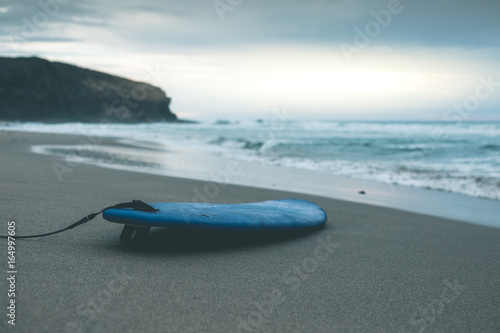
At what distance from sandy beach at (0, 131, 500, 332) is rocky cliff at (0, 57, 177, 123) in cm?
4793

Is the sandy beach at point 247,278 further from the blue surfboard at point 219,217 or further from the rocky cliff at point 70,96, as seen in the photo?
the rocky cliff at point 70,96

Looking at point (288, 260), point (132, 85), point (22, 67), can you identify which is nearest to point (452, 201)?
point (288, 260)

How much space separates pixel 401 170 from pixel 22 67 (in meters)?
50.0

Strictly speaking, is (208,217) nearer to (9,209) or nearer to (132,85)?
(9,209)

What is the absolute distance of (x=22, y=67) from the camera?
153 ft

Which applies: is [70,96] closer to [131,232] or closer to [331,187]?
[331,187]
